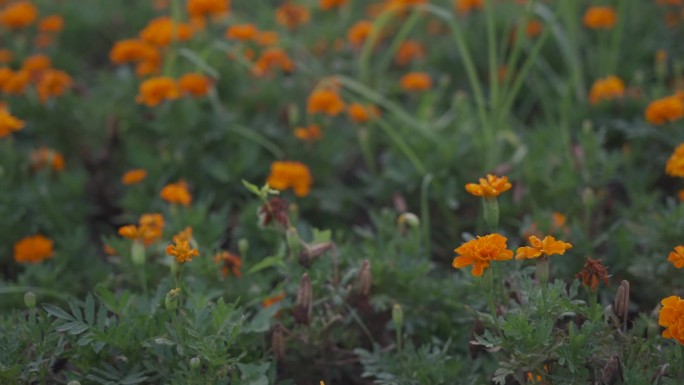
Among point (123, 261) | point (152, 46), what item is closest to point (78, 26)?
point (152, 46)

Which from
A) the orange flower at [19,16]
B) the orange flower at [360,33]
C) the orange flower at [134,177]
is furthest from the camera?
the orange flower at [19,16]

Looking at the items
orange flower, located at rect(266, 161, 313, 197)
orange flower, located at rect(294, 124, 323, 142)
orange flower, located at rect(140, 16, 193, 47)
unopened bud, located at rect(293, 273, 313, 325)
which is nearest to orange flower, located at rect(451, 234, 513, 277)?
unopened bud, located at rect(293, 273, 313, 325)

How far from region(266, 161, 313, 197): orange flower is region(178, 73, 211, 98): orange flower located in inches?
18.7

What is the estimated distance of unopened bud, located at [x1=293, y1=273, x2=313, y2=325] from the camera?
6.05ft

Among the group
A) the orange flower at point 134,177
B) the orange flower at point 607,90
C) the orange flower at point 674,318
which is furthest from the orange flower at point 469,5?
the orange flower at point 674,318

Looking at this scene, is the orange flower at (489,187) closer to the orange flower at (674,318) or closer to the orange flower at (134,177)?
the orange flower at (674,318)

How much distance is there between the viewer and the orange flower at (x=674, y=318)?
1461 millimetres

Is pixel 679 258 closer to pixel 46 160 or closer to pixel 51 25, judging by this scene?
pixel 46 160

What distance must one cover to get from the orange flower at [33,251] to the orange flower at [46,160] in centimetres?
38

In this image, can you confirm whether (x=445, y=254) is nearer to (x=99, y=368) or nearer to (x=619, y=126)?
(x=619, y=126)

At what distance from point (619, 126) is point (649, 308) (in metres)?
0.77

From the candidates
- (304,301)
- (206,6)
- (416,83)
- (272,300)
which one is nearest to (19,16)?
(206,6)

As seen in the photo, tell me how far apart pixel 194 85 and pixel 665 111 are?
1.51 metres

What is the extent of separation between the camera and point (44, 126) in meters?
2.99
